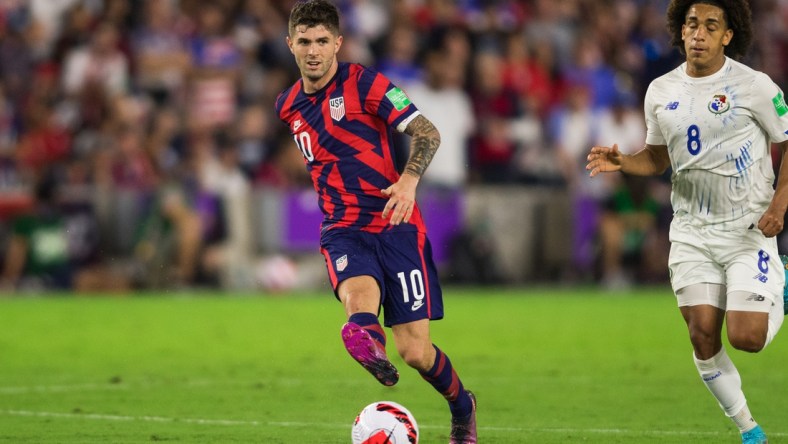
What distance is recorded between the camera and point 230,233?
730 inches

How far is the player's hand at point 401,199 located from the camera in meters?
7.28

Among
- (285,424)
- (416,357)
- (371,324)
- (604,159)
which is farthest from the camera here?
(285,424)

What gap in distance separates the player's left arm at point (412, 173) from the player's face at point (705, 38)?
154 cm

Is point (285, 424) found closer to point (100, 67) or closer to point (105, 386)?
point (105, 386)

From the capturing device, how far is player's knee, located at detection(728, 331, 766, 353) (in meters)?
7.41

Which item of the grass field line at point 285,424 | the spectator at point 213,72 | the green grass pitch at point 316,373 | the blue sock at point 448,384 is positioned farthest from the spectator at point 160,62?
the blue sock at point 448,384

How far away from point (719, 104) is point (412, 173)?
179 centimetres

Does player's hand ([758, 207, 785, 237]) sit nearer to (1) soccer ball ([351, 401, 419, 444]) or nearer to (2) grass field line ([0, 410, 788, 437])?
(2) grass field line ([0, 410, 788, 437])

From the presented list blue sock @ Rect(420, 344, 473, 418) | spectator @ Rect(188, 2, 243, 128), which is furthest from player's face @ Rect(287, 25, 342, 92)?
spectator @ Rect(188, 2, 243, 128)

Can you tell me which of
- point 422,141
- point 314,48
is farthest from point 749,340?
point 314,48

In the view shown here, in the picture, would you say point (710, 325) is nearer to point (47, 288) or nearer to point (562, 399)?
point (562, 399)

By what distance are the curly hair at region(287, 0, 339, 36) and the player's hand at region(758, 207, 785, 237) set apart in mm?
2675

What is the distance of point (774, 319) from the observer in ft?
25.0

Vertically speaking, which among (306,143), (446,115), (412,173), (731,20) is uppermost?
(731,20)
